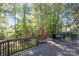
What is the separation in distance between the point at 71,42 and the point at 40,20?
35cm

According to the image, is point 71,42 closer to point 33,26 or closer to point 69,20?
point 69,20

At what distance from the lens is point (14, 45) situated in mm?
2434

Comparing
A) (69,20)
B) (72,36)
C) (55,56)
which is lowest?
(55,56)

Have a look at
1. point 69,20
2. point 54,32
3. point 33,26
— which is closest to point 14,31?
point 33,26

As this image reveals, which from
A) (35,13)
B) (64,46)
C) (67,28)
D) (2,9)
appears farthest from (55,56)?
(2,9)

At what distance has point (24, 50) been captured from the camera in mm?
2434

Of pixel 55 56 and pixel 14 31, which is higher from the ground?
pixel 14 31

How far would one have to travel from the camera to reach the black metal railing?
241 centimetres

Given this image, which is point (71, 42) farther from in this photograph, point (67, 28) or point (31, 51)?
point (31, 51)

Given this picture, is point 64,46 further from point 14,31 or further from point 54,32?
point 14,31

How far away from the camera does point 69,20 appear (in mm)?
2441

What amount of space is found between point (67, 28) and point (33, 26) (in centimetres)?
32

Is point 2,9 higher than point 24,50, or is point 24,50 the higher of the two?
point 2,9

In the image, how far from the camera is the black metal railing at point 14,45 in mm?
2412
